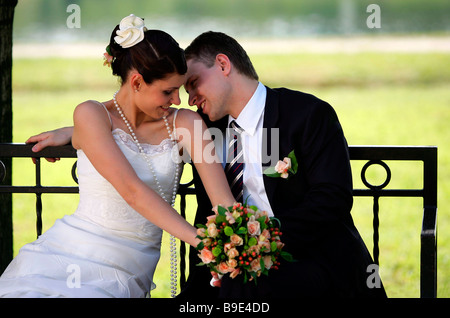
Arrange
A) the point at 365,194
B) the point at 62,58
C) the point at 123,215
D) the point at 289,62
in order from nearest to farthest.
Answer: the point at 123,215, the point at 365,194, the point at 289,62, the point at 62,58

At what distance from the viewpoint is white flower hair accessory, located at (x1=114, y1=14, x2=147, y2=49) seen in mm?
3195

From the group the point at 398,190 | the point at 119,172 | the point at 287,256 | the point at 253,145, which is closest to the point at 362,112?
the point at 398,190

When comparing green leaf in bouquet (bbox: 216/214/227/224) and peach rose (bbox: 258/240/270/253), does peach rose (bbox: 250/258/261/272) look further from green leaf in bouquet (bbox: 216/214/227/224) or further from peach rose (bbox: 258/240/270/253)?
green leaf in bouquet (bbox: 216/214/227/224)

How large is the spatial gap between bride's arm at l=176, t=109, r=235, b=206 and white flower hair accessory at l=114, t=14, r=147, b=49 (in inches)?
17.1

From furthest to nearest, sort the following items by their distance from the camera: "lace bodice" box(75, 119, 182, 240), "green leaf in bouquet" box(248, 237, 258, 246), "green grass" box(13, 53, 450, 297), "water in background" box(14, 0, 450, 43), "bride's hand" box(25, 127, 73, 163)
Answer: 1. "water in background" box(14, 0, 450, 43)
2. "green grass" box(13, 53, 450, 297)
3. "bride's hand" box(25, 127, 73, 163)
4. "lace bodice" box(75, 119, 182, 240)
5. "green leaf in bouquet" box(248, 237, 258, 246)

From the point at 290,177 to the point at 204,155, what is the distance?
1.38 ft

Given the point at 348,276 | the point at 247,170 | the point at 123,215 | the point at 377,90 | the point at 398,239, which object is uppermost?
the point at 377,90

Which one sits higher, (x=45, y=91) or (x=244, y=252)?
(x=45, y=91)

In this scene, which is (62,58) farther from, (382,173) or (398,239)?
(398,239)

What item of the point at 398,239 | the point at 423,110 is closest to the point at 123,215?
the point at 398,239

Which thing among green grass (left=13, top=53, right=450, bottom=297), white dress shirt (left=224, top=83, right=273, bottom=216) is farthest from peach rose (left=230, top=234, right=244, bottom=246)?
green grass (left=13, top=53, right=450, bottom=297)

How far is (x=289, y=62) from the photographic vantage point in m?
18.8

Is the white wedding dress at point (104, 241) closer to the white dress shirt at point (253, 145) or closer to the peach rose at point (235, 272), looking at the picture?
the white dress shirt at point (253, 145)
